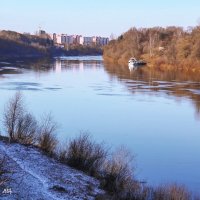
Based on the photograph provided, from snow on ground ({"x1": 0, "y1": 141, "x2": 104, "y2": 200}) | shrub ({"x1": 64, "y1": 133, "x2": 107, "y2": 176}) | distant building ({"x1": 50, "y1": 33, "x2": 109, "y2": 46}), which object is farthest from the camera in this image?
distant building ({"x1": 50, "y1": 33, "x2": 109, "y2": 46})

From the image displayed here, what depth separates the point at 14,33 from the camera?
9512cm

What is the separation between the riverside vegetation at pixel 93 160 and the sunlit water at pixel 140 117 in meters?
0.95

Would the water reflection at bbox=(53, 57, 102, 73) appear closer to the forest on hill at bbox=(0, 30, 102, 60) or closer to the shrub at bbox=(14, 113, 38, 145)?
the forest on hill at bbox=(0, 30, 102, 60)

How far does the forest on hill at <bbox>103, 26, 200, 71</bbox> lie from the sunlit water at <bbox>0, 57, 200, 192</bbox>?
15.5 metres

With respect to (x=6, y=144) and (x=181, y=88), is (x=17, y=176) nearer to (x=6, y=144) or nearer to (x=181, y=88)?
(x=6, y=144)

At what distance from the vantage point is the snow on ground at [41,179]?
20.6ft

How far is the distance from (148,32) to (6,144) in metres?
58.3

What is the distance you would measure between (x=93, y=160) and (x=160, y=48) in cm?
4445

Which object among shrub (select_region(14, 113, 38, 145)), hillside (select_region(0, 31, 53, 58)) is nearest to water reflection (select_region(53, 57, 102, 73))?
hillside (select_region(0, 31, 53, 58))

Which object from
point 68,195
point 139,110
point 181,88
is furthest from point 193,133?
point 181,88

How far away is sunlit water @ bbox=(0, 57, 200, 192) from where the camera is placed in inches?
376

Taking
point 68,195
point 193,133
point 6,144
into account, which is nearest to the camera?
point 68,195

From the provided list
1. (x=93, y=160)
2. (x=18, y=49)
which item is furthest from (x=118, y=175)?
(x=18, y=49)

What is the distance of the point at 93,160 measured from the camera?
815 cm
